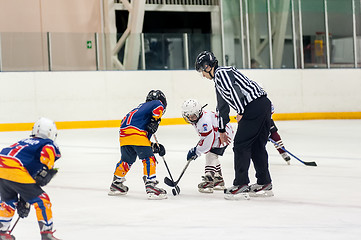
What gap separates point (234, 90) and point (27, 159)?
7.06ft

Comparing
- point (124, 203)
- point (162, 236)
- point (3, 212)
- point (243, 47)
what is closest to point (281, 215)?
point (162, 236)

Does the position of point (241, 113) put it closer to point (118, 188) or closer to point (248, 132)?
point (248, 132)

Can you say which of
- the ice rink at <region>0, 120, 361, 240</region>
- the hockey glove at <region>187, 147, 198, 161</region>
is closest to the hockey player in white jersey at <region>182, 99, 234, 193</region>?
the hockey glove at <region>187, 147, 198, 161</region>

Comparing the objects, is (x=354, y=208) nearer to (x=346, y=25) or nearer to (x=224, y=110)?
(x=224, y=110)

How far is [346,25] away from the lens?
19438 millimetres

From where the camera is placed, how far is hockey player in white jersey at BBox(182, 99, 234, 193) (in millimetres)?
6145

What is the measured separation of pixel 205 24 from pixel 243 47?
399 centimetres

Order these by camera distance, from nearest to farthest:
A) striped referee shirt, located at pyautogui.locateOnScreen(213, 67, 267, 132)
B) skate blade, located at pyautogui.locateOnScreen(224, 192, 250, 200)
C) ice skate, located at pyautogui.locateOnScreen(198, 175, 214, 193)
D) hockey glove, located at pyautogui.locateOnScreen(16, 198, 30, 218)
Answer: hockey glove, located at pyautogui.locateOnScreen(16, 198, 30, 218) < striped referee shirt, located at pyautogui.locateOnScreen(213, 67, 267, 132) < skate blade, located at pyautogui.locateOnScreen(224, 192, 250, 200) < ice skate, located at pyautogui.locateOnScreen(198, 175, 214, 193)

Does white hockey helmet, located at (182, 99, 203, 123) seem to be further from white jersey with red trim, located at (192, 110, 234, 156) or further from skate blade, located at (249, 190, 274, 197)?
skate blade, located at (249, 190, 274, 197)

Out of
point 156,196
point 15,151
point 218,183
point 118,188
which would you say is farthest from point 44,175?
point 218,183

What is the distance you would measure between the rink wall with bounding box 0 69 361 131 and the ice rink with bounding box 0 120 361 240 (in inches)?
239

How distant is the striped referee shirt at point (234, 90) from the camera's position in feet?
18.5

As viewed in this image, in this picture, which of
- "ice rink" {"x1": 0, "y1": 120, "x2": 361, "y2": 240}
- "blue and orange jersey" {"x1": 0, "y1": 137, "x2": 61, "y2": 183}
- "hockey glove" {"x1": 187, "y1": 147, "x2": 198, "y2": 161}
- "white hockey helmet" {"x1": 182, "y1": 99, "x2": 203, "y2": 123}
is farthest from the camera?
"hockey glove" {"x1": 187, "y1": 147, "x2": 198, "y2": 161}

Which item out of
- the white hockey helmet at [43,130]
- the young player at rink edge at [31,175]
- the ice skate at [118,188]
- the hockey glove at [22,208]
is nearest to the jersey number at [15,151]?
the young player at rink edge at [31,175]
